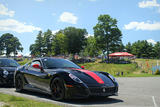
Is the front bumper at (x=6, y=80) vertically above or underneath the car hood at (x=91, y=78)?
underneath

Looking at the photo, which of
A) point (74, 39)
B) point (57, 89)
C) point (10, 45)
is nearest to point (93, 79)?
point (57, 89)

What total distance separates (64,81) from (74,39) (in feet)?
248

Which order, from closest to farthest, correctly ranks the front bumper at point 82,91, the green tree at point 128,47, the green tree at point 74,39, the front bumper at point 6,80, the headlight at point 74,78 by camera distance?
the front bumper at point 82,91, the headlight at point 74,78, the front bumper at point 6,80, the green tree at point 74,39, the green tree at point 128,47

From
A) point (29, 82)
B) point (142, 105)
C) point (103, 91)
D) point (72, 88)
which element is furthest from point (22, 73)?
point (142, 105)

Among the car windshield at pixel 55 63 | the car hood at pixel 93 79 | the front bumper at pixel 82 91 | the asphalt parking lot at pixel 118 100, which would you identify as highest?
the car windshield at pixel 55 63

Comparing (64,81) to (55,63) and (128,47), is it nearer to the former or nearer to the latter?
(55,63)

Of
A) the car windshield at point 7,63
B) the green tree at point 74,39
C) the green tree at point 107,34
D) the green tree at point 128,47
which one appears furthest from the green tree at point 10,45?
the car windshield at point 7,63

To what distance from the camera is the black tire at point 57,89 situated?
5.96 metres

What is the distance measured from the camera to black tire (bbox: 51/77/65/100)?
235 inches

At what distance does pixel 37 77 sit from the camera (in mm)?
6984

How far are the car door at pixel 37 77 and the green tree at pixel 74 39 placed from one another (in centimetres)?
7343

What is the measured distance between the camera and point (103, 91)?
19.4 feet

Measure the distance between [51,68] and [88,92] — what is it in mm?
1642

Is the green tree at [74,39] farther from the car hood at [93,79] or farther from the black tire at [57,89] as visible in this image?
the black tire at [57,89]
